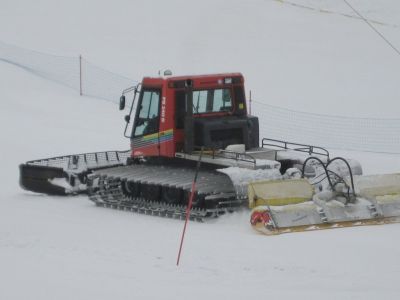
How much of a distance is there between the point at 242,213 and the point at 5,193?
481 cm

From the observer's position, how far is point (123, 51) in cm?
3167

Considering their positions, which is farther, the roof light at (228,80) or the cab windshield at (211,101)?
the roof light at (228,80)

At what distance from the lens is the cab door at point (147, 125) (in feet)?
48.6

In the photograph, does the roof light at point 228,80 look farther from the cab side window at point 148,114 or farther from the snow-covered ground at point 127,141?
the snow-covered ground at point 127,141

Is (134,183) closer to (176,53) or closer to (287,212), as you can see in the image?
(287,212)

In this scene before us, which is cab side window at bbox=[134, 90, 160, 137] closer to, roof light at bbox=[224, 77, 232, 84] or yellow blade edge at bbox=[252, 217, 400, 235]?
roof light at bbox=[224, 77, 232, 84]

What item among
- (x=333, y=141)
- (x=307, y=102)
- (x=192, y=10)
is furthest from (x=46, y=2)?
(x=333, y=141)

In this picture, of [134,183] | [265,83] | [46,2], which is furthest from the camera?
[46,2]

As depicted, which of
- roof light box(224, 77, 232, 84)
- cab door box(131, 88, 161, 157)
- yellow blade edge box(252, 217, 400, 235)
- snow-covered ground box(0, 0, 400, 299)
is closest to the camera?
snow-covered ground box(0, 0, 400, 299)

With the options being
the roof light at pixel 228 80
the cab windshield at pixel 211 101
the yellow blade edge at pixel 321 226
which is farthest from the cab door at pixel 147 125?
the yellow blade edge at pixel 321 226

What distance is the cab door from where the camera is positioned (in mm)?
14828

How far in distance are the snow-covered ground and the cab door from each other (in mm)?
1263

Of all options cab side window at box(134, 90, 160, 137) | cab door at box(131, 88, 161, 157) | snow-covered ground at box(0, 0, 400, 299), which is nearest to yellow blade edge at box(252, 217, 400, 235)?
snow-covered ground at box(0, 0, 400, 299)

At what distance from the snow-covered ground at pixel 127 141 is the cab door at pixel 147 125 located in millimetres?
1263
